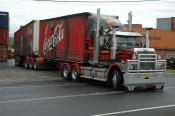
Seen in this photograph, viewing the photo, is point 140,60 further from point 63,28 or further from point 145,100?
point 63,28

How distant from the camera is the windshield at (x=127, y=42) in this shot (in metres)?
20.7

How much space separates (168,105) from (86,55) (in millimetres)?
9879

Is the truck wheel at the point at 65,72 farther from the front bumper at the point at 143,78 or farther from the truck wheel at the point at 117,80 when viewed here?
the front bumper at the point at 143,78

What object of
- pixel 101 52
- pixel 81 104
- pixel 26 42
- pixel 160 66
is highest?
pixel 26 42

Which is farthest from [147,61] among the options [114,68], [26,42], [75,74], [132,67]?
[26,42]

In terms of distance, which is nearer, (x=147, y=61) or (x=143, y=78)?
(x=143, y=78)

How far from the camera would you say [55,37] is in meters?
27.8

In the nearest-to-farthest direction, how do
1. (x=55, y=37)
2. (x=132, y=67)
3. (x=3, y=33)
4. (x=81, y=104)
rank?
(x=81, y=104) → (x=132, y=67) → (x=55, y=37) → (x=3, y=33)

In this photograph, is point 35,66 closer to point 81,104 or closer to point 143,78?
point 143,78

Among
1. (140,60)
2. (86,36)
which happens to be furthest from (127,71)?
(86,36)

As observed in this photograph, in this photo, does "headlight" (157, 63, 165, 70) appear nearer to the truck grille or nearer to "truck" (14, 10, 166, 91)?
"truck" (14, 10, 166, 91)

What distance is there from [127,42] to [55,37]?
7.98 meters

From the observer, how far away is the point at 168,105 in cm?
1373

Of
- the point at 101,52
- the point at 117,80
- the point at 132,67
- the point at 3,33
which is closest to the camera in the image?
the point at 132,67
